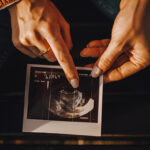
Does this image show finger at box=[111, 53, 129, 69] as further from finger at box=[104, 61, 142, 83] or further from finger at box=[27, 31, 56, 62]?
finger at box=[27, 31, 56, 62]

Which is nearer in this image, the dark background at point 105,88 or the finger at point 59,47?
the finger at point 59,47

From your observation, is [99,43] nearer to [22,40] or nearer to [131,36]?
[131,36]

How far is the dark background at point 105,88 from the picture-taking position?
0.98 metres

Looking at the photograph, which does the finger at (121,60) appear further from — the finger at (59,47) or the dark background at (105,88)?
the finger at (59,47)

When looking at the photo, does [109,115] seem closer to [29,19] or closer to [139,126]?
[139,126]

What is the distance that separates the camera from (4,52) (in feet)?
3.05

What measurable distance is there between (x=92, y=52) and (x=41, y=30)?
31 cm

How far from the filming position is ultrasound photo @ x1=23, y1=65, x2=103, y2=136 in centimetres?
86

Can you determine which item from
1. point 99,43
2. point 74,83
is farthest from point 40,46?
point 99,43

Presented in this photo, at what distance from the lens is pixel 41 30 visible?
30.4 inches

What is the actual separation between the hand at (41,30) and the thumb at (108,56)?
3.8 inches

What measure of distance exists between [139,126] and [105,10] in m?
0.64

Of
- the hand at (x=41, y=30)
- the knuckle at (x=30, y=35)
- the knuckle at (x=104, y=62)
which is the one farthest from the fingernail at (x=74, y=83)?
the knuckle at (x=30, y=35)

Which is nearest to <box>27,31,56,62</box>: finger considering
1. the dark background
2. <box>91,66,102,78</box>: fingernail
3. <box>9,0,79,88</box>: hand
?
<box>9,0,79,88</box>: hand
